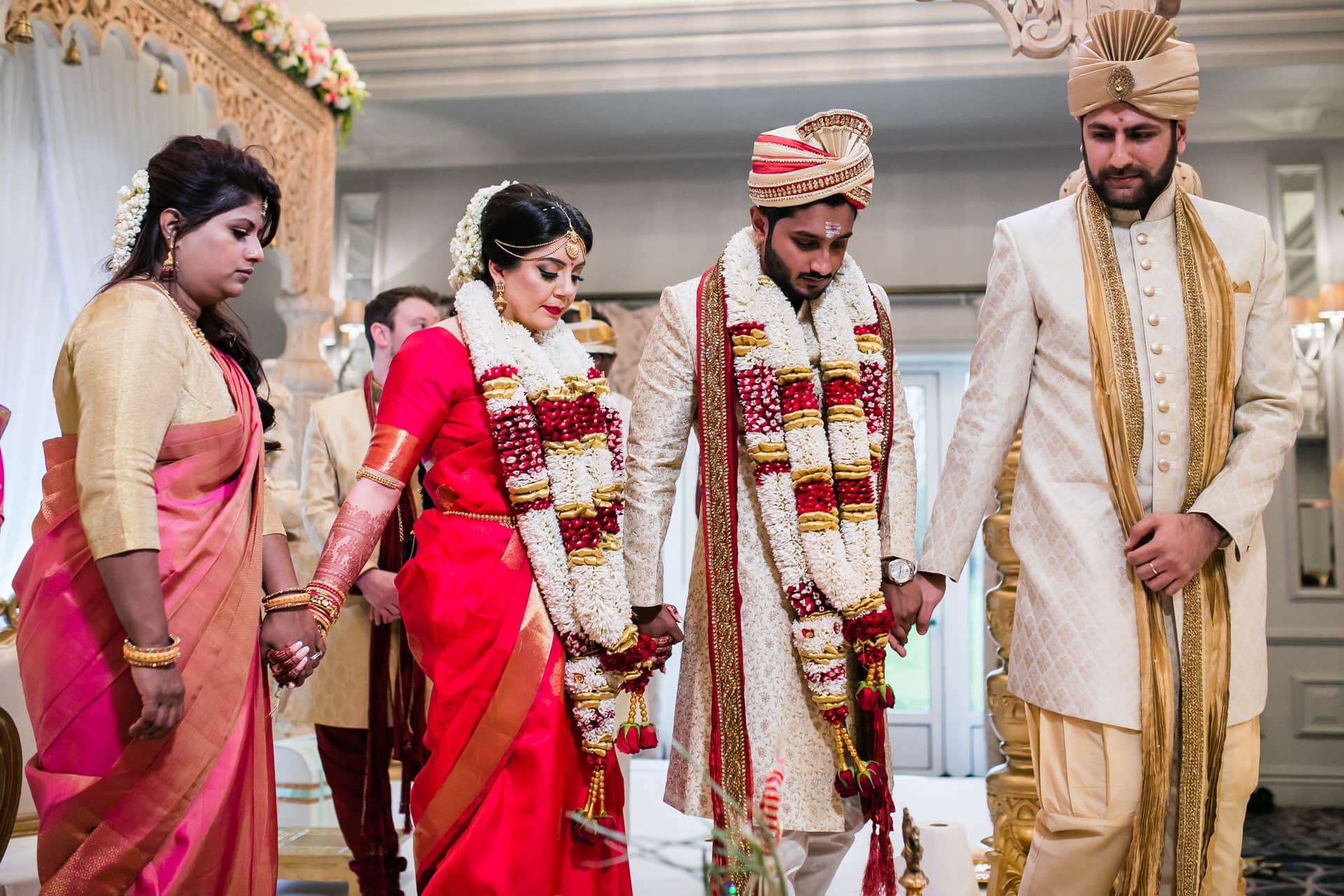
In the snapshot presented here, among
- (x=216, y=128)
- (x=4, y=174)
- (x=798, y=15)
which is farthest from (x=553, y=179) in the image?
(x=4, y=174)

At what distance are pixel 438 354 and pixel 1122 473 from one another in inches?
55.3

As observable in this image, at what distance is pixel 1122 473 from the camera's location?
89.6 inches

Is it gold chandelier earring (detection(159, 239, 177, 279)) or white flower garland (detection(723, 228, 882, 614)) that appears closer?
gold chandelier earring (detection(159, 239, 177, 279))

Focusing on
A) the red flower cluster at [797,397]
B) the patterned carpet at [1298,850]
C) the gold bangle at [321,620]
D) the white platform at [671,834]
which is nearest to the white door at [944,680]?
the white platform at [671,834]

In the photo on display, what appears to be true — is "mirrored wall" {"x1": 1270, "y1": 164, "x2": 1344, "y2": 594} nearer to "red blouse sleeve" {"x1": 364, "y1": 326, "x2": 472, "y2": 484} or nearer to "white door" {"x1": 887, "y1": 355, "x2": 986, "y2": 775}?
"white door" {"x1": 887, "y1": 355, "x2": 986, "y2": 775}

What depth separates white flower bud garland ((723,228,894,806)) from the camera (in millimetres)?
2426

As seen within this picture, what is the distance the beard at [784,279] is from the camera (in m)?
2.60

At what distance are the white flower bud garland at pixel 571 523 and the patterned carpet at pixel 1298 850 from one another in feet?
9.28

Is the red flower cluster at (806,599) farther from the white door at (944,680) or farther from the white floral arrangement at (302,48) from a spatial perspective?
the white door at (944,680)

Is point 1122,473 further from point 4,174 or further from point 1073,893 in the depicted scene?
point 4,174

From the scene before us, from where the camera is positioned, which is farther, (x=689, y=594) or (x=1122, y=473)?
(x=689, y=594)

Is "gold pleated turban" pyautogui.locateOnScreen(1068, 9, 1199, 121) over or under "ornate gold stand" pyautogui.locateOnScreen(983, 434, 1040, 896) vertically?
over

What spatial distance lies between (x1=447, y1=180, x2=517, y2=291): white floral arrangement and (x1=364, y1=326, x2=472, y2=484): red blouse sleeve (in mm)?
214

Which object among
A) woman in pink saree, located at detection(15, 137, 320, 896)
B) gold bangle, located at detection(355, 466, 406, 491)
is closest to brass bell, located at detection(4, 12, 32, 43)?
woman in pink saree, located at detection(15, 137, 320, 896)
